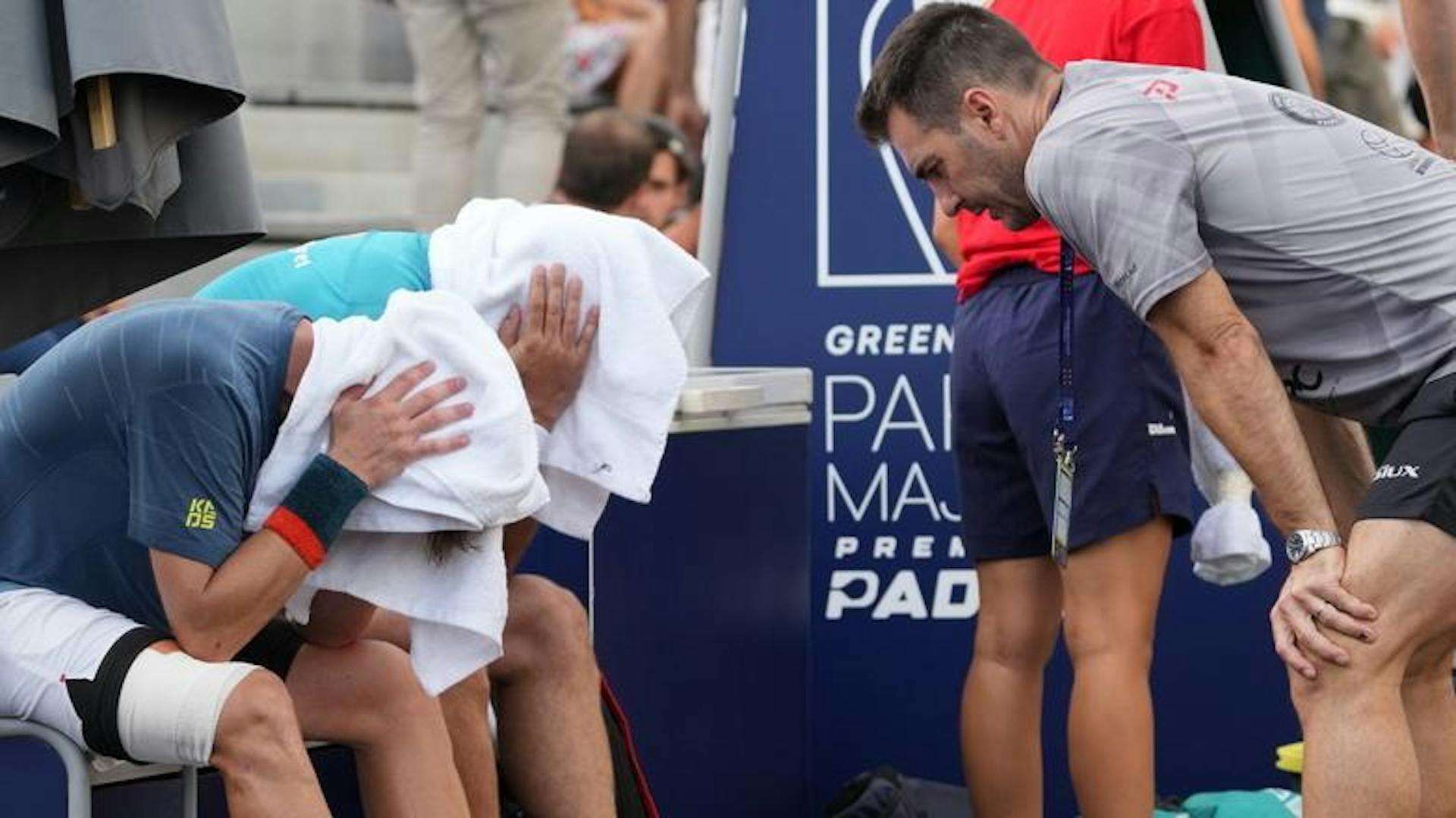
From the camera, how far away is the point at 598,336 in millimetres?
3799

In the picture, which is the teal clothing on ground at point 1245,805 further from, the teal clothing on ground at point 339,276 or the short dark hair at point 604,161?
the short dark hair at point 604,161

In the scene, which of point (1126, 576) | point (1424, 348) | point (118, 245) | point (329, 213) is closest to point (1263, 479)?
point (1424, 348)

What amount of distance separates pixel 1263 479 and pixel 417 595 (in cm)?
112

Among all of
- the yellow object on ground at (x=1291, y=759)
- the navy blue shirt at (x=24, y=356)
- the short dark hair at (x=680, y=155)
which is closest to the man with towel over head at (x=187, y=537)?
the navy blue shirt at (x=24, y=356)

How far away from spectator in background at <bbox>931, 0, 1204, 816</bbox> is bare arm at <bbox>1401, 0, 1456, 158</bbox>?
35 centimetres

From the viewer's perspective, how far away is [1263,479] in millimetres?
3498

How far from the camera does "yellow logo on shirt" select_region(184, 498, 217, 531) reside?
3.15 metres

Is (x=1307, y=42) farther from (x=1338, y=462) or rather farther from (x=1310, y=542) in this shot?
(x=1310, y=542)

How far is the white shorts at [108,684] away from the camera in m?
3.09

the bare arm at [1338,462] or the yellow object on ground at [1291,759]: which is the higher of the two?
the bare arm at [1338,462]

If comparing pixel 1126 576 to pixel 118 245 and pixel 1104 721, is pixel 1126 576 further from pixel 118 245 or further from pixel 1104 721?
pixel 118 245

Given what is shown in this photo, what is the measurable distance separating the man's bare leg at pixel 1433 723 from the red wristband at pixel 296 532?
1.54m

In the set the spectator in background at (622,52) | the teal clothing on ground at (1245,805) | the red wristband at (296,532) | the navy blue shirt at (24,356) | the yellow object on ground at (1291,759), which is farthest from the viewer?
the spectator in background at (622,52)

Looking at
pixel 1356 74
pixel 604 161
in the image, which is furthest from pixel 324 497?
pixel 1356 74
